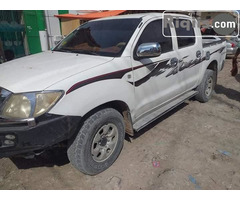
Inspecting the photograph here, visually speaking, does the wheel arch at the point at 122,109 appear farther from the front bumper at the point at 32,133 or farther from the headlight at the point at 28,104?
the headlight at the point at 28,104

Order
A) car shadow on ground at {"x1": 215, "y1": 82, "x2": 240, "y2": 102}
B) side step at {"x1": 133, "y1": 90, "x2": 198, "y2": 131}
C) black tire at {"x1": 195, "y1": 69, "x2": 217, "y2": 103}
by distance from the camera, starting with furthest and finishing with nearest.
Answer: car shadow on ground at {"x1": 215, "y1": 82, "x2": 240, "y2": 102}, black tire at {"x1": 195, "y1": 69, "x2": 217, "y2": 103}, side step at {"x1": 133, "y1": 90, "x2": 198, "y2": 131}

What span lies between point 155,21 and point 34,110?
2.32 metres

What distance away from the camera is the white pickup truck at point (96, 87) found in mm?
2055

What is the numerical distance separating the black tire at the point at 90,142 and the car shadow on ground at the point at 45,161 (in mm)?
537

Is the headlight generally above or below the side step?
above

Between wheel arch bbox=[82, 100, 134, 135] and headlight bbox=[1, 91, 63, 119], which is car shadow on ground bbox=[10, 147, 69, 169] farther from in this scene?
headlight bbox=[1, 91, 63, 119]

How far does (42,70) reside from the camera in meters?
2.41

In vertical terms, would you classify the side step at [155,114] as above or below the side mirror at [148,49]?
below

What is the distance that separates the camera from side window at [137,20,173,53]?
3.08 meters

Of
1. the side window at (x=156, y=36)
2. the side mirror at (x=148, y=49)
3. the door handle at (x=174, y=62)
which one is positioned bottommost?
the door handle at (x=174, y=62)

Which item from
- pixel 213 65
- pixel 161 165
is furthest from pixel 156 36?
pixel 213 65

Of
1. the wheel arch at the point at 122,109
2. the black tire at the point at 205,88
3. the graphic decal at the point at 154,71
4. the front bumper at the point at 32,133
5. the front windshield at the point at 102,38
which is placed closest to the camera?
the front bumper at the point at 32,133

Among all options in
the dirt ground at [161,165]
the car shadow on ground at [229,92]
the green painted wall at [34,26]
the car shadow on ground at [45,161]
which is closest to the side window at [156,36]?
the dirt ground at [161,165]

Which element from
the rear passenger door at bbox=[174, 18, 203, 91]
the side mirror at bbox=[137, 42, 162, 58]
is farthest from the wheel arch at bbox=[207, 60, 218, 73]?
the side mirror at bbox=[137, 42, 162, 58]
